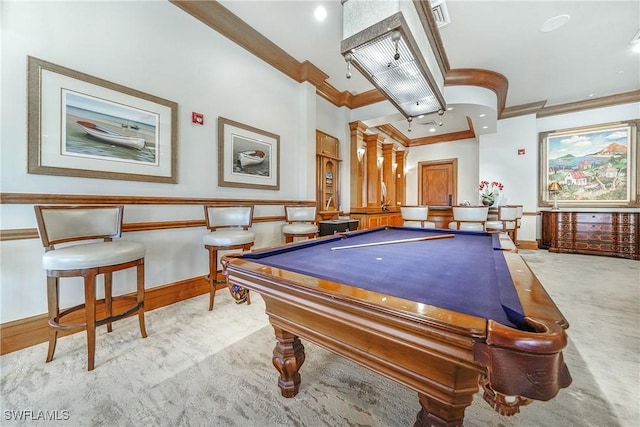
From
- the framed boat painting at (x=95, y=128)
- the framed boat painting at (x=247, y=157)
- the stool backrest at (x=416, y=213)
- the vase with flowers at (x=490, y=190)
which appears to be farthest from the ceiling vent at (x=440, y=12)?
the vase with flowers at (x=490, y=190)

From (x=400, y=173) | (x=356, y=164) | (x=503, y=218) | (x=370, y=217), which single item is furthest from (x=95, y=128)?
(x=400, y=173)

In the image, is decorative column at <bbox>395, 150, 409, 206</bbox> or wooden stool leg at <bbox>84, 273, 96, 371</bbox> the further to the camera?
decorative column at <bbox>395, 150, 409, 206</bbox>

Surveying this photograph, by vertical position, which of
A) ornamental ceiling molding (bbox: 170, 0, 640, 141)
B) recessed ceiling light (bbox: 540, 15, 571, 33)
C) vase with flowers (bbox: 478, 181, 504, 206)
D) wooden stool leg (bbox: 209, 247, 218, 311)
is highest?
recessed ceiling light (bbox: 540, 15, 571, 33)

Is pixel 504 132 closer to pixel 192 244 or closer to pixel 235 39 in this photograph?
pixel 235 39

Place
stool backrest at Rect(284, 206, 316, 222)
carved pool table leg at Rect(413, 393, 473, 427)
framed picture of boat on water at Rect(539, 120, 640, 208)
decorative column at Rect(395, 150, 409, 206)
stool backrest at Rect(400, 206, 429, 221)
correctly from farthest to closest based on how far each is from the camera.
→ 1. decorative column at Rect(395, 150, 409, 206)
2. framed picture of boat on water at Rect(539, 120, 640, 208)
3. stool backrest at Rect(400, 206, 429, 221)
4. stool backrest at Rect(284, 206, 316, 222)
5. carved pool table leg at Rect(413, 393, 473, 427)

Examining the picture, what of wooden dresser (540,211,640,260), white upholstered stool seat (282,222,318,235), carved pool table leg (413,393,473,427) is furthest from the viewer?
wooden dresser (540,211,640,260)

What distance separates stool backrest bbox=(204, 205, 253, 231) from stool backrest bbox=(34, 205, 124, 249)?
0.73m

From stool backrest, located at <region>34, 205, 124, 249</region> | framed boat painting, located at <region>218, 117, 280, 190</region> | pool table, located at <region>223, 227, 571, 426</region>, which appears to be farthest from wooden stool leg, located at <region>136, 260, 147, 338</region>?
framed boat painting, located at <region>218, 117, 280, 190</region>

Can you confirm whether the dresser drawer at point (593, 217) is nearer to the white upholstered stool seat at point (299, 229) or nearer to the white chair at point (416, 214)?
the white chair at point (416, 214)

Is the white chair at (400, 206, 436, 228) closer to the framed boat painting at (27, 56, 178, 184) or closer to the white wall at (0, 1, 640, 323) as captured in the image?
the white wall at (0, 1, 640, 323)

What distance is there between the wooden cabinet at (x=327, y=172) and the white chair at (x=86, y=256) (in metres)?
3.11

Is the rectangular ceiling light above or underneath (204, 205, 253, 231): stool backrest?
above

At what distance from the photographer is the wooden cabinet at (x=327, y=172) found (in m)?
4.42

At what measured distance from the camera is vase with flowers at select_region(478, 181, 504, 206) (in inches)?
205
